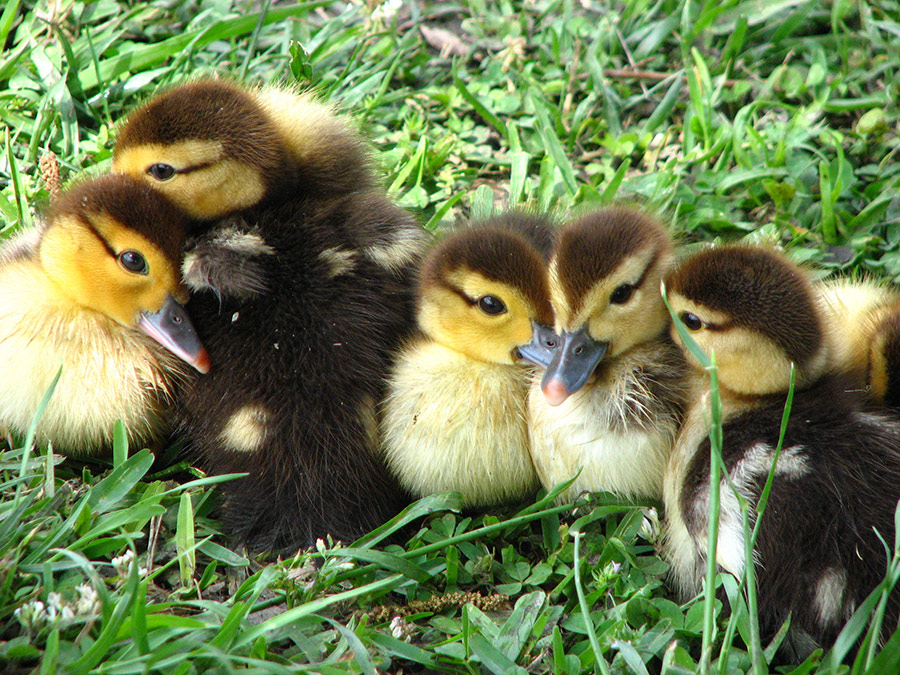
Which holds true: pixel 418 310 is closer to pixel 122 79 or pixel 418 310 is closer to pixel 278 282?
pixel 278 282

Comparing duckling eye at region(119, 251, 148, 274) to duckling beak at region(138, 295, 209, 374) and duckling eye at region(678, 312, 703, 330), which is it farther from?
duckling eye at region(678, 312, 703, 330)

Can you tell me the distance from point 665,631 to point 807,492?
0.40 meters

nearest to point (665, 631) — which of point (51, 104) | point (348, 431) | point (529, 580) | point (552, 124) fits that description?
point (529, 580)

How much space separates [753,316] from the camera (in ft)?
6.39

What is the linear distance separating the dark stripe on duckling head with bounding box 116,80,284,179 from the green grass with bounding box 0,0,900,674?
698mm

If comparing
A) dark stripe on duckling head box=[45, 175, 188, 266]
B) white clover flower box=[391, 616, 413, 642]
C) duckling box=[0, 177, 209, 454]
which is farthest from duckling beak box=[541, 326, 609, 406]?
dark stripe on duckling head box=[45, 175, 188, 266]

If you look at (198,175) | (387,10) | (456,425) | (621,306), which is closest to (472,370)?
(456,425)

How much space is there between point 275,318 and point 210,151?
41 centimetres

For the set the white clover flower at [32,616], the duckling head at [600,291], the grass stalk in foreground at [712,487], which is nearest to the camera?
the grass stalk in foreground at [712,487]

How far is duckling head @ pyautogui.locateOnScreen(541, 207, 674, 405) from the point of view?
6.74 ft

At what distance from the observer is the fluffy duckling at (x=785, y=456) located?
1.85 m

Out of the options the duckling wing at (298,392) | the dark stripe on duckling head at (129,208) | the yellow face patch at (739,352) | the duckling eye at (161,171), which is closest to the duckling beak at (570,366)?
the yellow face patch at (739,352)

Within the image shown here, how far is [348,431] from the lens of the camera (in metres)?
2.23

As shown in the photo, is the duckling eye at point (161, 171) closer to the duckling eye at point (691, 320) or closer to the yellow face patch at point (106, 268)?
the yellow face patch at point (106, 268)
